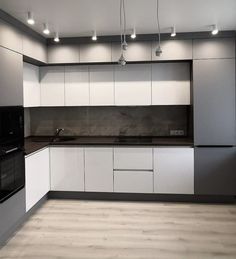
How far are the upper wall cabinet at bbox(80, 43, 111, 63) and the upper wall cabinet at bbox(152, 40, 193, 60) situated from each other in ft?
2.23

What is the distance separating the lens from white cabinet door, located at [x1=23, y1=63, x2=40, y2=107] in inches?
152

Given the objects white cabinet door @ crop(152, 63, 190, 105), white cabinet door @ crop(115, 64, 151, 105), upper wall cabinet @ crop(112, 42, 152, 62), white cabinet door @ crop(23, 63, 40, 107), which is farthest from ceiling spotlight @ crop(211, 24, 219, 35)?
white cabinet door @ crop(23, 63, 40, 107)

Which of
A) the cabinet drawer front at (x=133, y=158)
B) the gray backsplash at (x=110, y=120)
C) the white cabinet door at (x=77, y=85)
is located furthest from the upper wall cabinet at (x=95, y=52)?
the cabinet drawer front at (x=133, y=158)

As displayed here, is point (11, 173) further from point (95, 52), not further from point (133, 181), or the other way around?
point (95, 52)

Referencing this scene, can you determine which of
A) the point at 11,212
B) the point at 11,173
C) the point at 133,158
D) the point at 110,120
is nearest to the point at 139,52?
the point at 110,120

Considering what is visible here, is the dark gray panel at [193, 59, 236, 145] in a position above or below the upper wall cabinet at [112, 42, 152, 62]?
below

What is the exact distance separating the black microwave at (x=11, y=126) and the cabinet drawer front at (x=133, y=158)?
142 centimetres

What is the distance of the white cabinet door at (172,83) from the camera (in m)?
4.16

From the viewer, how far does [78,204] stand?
4.02 m

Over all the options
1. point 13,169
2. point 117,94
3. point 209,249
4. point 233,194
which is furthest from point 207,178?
point 13,169

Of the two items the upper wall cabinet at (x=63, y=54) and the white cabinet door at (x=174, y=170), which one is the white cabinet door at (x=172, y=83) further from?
the upper wall cabinet at (x=63, y=54)

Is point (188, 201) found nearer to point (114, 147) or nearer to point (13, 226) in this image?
point (114, 147)

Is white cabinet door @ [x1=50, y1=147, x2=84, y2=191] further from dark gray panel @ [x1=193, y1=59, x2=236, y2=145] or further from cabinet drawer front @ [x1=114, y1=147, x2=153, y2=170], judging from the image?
dark gray panel @ [x1=193, y1=59, x2=236, y2=145]

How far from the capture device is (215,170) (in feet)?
13.0
